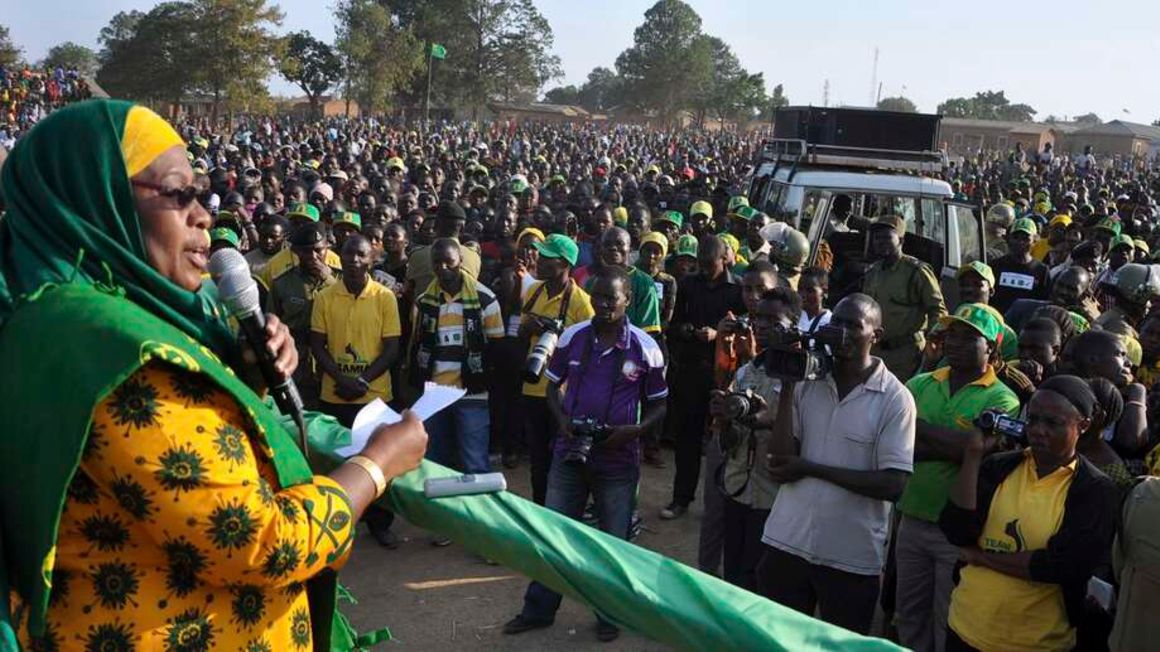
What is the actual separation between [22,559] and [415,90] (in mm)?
60781

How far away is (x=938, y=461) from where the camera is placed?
152 inches

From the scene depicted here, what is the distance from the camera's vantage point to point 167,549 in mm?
1388

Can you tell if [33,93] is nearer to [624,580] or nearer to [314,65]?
[314,65]

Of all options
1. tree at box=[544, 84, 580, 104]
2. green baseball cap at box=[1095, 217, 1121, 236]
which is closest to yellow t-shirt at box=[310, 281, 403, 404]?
green baseball cap at box=[1095, 217, 1121, 236]

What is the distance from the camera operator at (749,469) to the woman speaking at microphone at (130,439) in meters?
2.66

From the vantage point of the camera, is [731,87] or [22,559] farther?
[731,87]

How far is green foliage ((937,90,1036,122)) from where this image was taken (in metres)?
101

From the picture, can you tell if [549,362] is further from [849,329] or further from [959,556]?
[959,556]

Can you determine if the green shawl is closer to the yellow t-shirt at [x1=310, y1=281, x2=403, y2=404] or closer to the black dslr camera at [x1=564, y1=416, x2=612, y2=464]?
the black dslr camera at [x1=564, y1=416, x2=612, y2=464]

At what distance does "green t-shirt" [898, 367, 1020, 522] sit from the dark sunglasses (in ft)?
10.00

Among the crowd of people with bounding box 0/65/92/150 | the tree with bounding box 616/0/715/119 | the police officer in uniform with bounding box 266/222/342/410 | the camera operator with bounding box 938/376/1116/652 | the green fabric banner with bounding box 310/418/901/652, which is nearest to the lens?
the green fabric banner with bounding box 310/418/901/652

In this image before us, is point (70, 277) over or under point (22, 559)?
over

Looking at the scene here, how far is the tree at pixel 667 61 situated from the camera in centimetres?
8425

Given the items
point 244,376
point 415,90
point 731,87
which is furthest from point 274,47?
point 731,87
